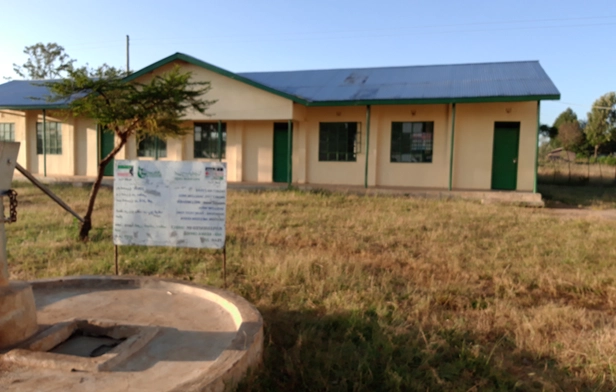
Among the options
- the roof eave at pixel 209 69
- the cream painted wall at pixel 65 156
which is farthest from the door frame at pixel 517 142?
the cream painted wall at pixel 65 156

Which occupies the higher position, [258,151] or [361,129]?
[361,129]

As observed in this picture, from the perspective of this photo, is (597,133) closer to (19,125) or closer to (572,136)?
(572,136)

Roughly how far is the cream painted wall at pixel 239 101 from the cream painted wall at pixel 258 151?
121cm

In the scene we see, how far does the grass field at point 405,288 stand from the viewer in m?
3.75

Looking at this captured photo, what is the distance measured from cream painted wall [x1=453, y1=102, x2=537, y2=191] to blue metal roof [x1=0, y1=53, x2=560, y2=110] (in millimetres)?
732

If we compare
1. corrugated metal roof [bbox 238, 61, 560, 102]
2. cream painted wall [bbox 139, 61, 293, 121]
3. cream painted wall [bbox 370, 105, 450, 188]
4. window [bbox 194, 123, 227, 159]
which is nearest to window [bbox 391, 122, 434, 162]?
cream painted wall [bbox 370, 105, 450, 188]

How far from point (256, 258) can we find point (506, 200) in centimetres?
972

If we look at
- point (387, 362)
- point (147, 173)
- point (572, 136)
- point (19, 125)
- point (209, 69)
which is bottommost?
point (387, 362)

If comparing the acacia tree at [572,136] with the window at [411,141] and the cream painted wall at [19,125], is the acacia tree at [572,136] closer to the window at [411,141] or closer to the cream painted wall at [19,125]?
the window at [411,141]

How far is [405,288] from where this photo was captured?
577cm

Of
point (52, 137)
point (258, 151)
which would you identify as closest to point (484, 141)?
point (258, 151)

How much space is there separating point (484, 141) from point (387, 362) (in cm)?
1309

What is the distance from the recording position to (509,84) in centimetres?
1523

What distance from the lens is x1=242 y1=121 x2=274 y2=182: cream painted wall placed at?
58.8ft
